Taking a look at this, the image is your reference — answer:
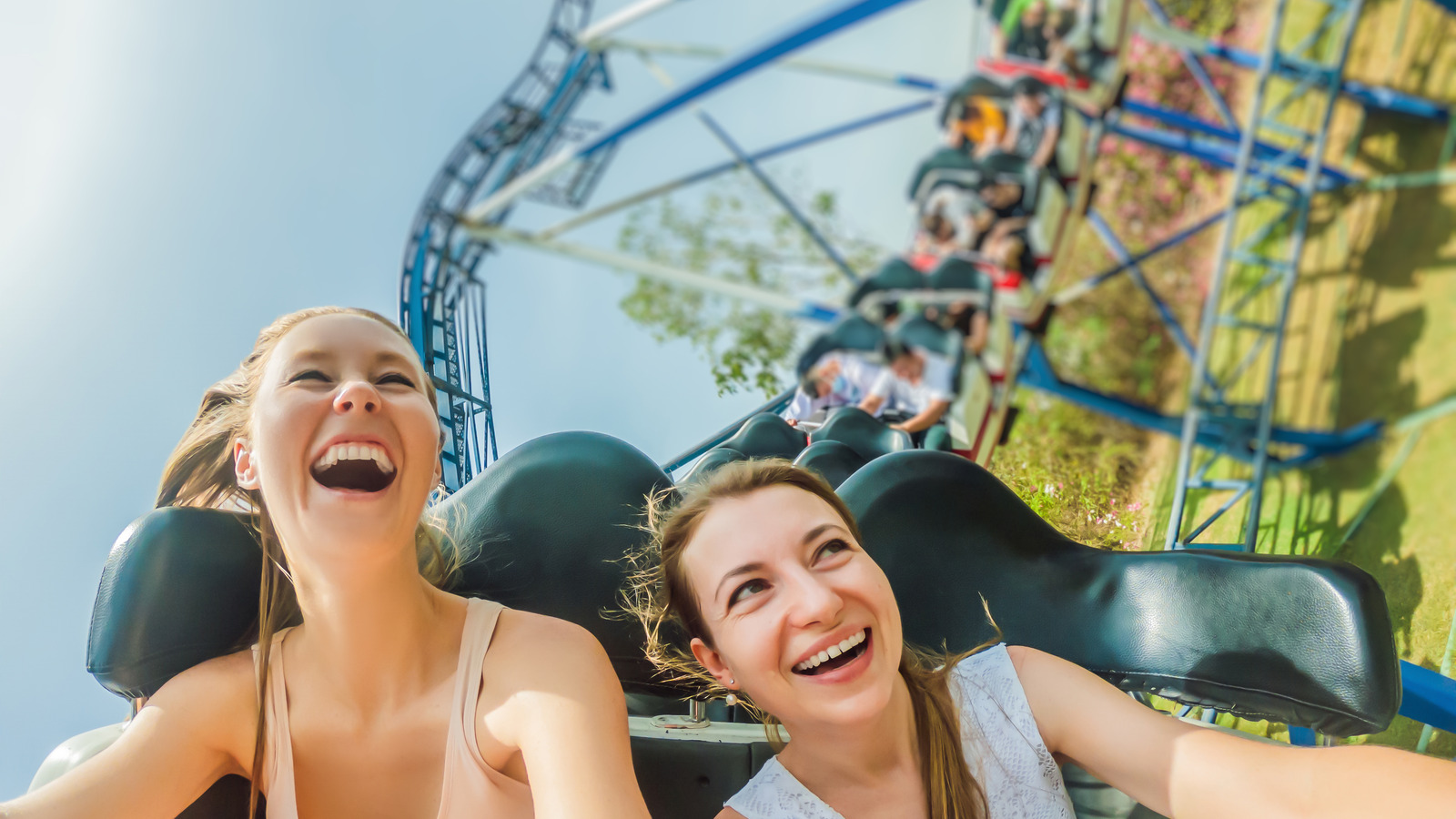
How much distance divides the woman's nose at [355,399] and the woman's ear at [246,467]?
0.09 m

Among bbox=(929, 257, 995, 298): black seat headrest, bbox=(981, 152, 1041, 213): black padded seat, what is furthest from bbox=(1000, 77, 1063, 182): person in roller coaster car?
bbox=(929, 257, 995, 298): black seat headrest

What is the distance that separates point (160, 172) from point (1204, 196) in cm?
97

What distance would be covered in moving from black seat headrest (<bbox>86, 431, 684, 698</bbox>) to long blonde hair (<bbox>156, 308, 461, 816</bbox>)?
0.02m

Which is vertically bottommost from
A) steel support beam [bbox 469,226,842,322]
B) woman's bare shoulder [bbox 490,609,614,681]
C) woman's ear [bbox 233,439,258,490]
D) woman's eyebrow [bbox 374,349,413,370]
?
woman's bare shoulder [bbox 490,609,614,681]

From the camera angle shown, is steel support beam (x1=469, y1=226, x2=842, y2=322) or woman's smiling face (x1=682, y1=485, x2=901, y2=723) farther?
steel support beam (x1=469, y1=226, x2=842, y2=322)

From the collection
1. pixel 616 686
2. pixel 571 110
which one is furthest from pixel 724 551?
pixel 571 110

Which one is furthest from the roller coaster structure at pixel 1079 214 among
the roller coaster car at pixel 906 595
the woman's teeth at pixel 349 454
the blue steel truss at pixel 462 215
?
the woman's teeth at pixel 349 454

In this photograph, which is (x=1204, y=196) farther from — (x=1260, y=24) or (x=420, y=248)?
(x=420, y=248)

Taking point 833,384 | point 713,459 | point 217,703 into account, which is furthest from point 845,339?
point 217,703

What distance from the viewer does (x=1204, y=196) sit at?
0.81 metres

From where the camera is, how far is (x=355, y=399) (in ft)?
1.51

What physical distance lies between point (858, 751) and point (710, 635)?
0.12 metres

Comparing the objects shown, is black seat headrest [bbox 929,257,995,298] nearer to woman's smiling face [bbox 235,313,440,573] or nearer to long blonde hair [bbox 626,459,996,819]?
long blonde hair [bbox 626,459,996,819]

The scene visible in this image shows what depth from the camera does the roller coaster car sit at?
0.51 m
